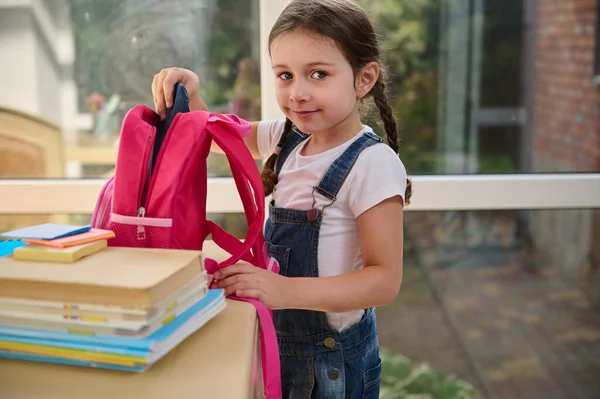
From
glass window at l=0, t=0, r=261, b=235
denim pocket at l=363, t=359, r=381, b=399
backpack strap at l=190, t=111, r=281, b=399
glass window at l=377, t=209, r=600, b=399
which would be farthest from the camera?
glass window at l=377, t=209, r=600, b=399

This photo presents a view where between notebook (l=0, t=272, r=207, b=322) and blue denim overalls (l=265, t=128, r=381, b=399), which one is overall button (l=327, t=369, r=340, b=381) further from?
notebook (l=0, t=272, r=207, b=322)

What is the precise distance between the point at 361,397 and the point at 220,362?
0.50m

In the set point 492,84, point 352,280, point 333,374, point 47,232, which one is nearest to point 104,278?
point 47,232

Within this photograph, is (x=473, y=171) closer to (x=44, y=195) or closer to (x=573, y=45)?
(x=573, y=45)

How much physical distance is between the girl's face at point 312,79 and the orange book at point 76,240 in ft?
1.33

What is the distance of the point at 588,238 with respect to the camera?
1838mm

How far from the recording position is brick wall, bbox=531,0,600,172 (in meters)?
1.72

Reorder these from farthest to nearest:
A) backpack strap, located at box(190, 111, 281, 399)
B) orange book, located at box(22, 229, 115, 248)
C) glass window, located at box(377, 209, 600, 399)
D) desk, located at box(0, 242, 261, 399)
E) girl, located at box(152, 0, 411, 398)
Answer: glass window, located at box(377, 209, 600, 399), girl, located at box(152, 0, 411, 398), backpack strap, located at box(190, 111, 281, 399), orange book, located at box(22, 229, 115, 248), desk, located at box(0, 242, 261, 399)

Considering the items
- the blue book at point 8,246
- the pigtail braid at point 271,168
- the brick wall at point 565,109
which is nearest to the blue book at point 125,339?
the blue book at point 8,246

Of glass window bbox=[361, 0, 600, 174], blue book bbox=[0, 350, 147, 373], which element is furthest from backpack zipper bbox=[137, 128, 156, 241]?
glass window bbox=[361, 0, 600, 174]

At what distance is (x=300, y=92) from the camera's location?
1.05m

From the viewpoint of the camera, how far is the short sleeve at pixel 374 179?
1043 millimetres

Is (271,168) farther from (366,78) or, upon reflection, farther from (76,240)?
(76,240)

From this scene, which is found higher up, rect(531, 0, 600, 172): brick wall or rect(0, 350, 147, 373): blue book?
rect(531, 0, 600, 172): brick wall
